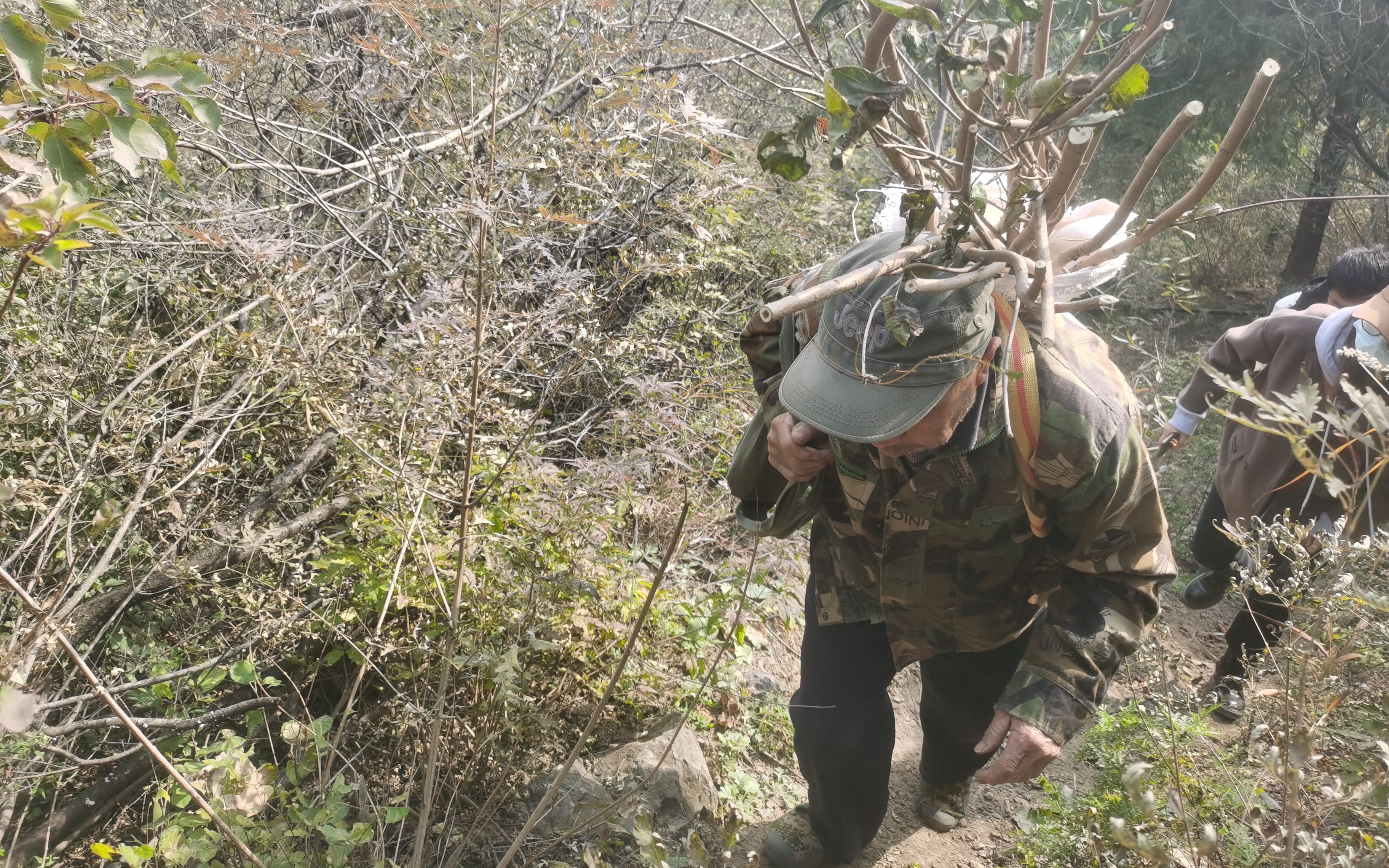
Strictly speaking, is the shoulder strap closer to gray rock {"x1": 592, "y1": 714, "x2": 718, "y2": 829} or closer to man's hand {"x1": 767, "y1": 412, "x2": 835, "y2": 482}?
man's hand {"x1": 767, "y1": 412, "x2": 835, "y2": 482}

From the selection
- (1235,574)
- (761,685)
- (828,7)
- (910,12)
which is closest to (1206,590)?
(1235,574)

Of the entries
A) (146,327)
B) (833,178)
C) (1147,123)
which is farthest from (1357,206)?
(146,327)

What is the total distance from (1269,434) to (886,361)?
1915mm

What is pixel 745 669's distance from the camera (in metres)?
3.49

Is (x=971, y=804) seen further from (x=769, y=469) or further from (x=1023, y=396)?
(x=1023, y=396)

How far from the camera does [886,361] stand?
1857mm

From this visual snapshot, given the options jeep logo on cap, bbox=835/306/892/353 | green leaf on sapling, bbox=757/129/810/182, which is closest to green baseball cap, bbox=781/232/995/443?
jeep logo on cap, bbox=835/306/892/353

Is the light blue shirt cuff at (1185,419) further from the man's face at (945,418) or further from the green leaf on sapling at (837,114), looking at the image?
the green leaf on sapling at (837,114)

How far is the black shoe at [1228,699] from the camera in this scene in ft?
11.0

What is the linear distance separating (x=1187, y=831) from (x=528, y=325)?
192 cm

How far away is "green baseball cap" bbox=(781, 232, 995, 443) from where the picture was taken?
1.81 metres

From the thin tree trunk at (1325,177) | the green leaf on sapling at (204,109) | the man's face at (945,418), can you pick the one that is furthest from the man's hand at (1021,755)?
the thin tree trunk at (1325,177)

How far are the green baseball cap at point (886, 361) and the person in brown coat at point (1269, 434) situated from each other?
5.77 feet

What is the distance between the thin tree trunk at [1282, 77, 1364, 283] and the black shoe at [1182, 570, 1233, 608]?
490 cm
